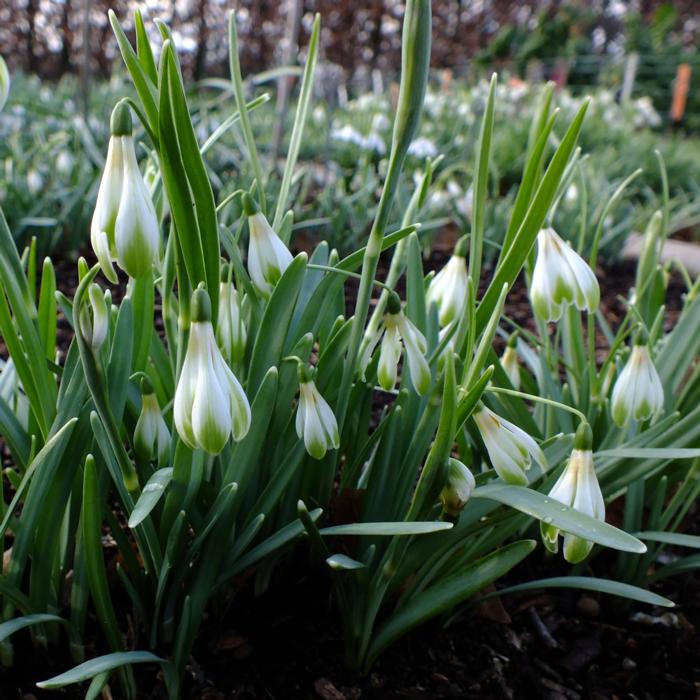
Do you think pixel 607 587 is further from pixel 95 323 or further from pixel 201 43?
pixel 201 43

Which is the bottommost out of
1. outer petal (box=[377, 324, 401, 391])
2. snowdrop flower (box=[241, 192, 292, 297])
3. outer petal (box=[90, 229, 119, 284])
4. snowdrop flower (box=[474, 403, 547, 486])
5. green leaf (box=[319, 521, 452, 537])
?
green leaf (box=[319, 521, 452, 537])

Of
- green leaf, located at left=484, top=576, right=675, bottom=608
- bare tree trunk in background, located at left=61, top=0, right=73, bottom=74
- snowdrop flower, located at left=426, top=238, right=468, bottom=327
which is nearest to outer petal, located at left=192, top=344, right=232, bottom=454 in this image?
snowdrop flower, located at left=426, top=238, right=468, bottom=327

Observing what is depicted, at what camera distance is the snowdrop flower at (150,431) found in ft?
2.77

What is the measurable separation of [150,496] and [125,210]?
0.28 metres

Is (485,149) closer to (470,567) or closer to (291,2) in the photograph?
(470,567)

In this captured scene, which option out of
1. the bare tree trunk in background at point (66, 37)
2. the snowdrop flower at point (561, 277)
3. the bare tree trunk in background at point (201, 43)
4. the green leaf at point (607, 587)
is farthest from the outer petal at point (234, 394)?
the bare tree trunk in background at point (66, 37)

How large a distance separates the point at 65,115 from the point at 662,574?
16.6 feet

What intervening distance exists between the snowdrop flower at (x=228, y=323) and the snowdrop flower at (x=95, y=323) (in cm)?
14

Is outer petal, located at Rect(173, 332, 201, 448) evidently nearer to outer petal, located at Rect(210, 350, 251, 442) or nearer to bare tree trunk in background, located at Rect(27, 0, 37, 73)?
outer petal, located at Rect(210, 350, 251, 442)

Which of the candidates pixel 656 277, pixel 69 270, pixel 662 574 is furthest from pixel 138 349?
pixel 69 270

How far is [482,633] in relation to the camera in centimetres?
117

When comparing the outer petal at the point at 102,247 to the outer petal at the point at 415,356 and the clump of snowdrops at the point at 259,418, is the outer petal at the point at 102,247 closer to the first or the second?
the clump of snowdrops at the point at 259,418

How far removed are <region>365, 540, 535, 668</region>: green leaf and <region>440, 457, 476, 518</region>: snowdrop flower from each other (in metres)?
0.11

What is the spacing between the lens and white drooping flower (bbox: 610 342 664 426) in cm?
101
